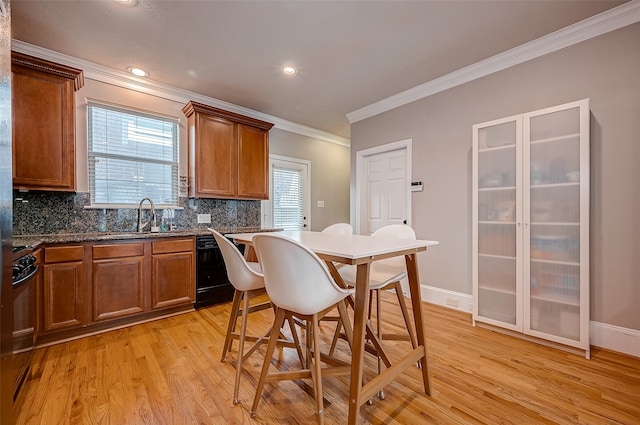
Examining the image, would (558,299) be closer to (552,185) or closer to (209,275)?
(552,185)

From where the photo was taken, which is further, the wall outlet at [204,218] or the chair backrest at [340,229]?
the wall outlet at [204,218]

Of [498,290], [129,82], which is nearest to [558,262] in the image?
[498,290]

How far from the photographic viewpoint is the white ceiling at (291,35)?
6.90 feet

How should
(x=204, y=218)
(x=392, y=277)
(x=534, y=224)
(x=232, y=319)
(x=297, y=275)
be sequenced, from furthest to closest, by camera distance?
(x=204, y=218)
(x=534, y=224)
(x=232, y=319)
(x=392, y=277)
(x=297, y=275)

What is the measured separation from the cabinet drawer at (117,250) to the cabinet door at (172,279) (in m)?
0.18

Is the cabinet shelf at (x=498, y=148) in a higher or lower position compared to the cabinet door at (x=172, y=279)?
higher

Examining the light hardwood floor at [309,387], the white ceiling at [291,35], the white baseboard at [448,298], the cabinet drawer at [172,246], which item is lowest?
the light hardwood floor at [309,387]

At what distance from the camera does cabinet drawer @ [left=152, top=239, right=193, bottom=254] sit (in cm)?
283

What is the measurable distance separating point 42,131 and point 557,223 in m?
4.66

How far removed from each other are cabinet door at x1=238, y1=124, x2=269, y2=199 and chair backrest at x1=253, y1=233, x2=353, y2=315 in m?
2.69

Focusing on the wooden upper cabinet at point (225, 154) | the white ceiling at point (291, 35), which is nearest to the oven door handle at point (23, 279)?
the wooden upper cabinet at point (225, 154)

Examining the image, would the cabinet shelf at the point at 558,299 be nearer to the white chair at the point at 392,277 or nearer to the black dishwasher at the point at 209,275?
the white chair at the point at 392,277

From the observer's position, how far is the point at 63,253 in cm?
233

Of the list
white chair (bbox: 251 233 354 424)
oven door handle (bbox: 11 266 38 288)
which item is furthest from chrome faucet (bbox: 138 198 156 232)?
white chair (bbox: 251 233 354 424)
